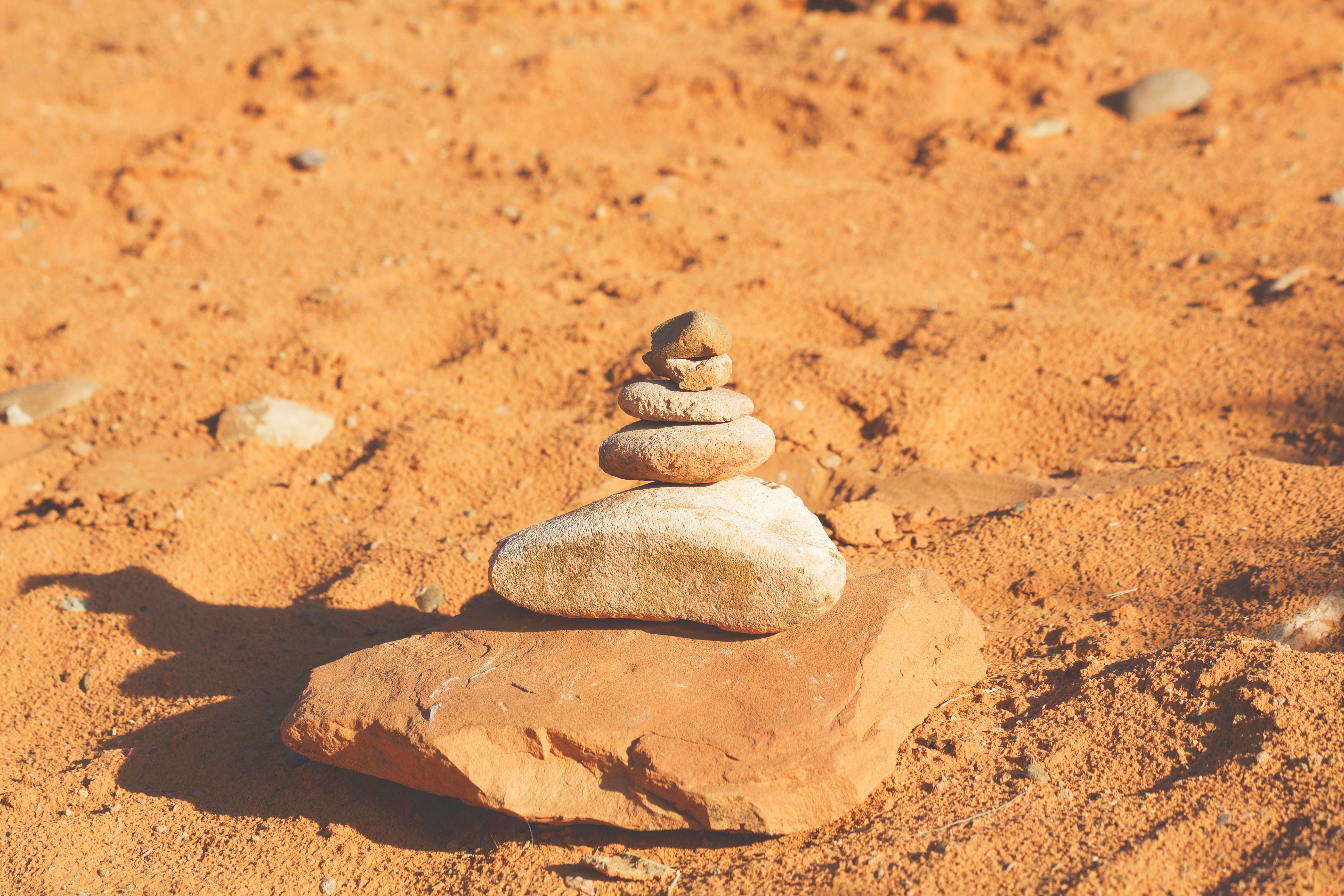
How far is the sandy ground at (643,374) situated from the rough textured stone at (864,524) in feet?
0.30

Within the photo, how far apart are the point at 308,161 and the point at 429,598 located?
5.33 metres

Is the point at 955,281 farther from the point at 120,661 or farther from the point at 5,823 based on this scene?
the point at 5,823

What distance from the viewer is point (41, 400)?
6273 millimetres

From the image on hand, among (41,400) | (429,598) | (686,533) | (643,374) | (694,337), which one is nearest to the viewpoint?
(686,533)

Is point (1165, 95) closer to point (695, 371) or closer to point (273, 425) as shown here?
point (695, 371)

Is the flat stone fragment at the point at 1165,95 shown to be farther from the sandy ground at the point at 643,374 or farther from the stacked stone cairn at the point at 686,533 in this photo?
the stacked stone cairn at the point at 686,533

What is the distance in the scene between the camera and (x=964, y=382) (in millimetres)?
5637

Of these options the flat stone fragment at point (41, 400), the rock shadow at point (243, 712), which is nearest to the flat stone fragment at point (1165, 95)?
the rock shadow at point (243, 712)

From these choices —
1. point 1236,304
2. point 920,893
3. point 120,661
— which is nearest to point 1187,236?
point 1236,304

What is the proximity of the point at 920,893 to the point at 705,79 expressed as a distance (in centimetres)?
769

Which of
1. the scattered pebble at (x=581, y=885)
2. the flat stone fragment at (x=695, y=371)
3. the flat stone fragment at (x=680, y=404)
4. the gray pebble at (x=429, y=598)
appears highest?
the flat stone fragment at (x=695, y=371)

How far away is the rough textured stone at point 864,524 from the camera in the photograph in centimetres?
464

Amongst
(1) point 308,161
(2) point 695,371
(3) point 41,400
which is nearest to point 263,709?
(2) point 695,371

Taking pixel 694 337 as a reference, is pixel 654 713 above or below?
below
